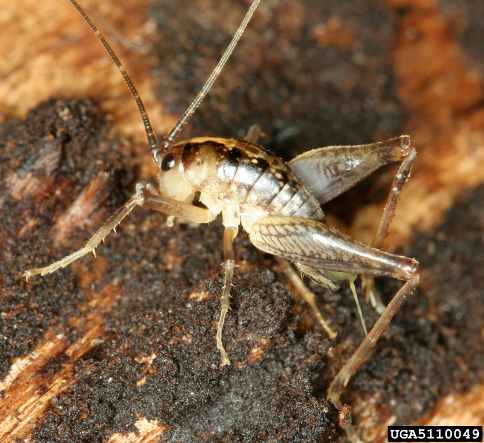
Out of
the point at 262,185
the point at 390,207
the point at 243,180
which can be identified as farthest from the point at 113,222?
the point at 390,207

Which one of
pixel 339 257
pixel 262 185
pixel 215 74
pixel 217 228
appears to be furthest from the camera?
pixel 217 228

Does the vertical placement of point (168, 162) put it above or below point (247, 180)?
above

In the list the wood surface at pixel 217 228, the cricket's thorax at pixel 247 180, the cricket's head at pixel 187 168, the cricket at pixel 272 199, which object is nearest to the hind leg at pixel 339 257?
the cricket at pixel 272 199

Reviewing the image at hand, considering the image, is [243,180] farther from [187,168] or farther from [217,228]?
[217,228]

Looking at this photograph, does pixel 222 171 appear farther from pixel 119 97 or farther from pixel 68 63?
pixel 68 63

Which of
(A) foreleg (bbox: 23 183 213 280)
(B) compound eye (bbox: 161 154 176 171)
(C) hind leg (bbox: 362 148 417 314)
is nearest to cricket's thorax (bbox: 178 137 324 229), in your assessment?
(B) compound eye (bbox: 161 154 176 171)

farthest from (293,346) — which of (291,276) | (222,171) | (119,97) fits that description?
(119,97)

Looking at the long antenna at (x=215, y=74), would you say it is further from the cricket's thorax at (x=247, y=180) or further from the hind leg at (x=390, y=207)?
the hind leg at (x=390, y=207)
